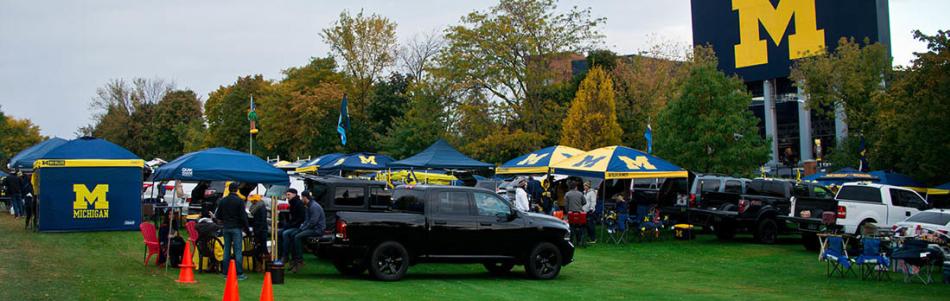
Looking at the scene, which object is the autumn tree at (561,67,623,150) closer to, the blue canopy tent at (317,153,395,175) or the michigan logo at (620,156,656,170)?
the blue canopy tent at (317,153,395,175)

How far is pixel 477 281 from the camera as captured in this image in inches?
611

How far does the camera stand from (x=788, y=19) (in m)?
59.8

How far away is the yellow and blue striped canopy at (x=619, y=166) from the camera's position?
76.0ft

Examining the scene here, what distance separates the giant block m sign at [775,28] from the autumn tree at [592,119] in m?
20.7

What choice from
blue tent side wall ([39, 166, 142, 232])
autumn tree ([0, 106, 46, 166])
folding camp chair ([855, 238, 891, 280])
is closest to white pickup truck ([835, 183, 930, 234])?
folding camp chair ([855, 238, 891, 280])

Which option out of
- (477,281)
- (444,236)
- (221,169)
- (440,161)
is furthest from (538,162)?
(444,236)

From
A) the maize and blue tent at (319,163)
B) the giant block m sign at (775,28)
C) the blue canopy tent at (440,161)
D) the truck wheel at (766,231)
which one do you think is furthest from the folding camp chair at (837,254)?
the giant block m sign at (775,28)

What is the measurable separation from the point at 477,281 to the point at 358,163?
18.0 meters

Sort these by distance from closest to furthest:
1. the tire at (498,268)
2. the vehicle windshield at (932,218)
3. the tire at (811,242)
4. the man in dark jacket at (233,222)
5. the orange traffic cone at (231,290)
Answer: the orange traffic cone at (231,290)
the man in dark jacket at (233,222)
the tire at (498,268)
the vehicle windshield at (932,218)
the tire at (811,242)

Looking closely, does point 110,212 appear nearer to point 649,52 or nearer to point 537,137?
point 537,137

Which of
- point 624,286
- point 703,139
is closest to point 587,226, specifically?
point 624,286

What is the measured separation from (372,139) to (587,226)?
37994 mm

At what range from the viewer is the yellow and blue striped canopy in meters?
23.2

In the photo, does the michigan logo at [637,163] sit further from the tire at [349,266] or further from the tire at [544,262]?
the tire at [349,266]
